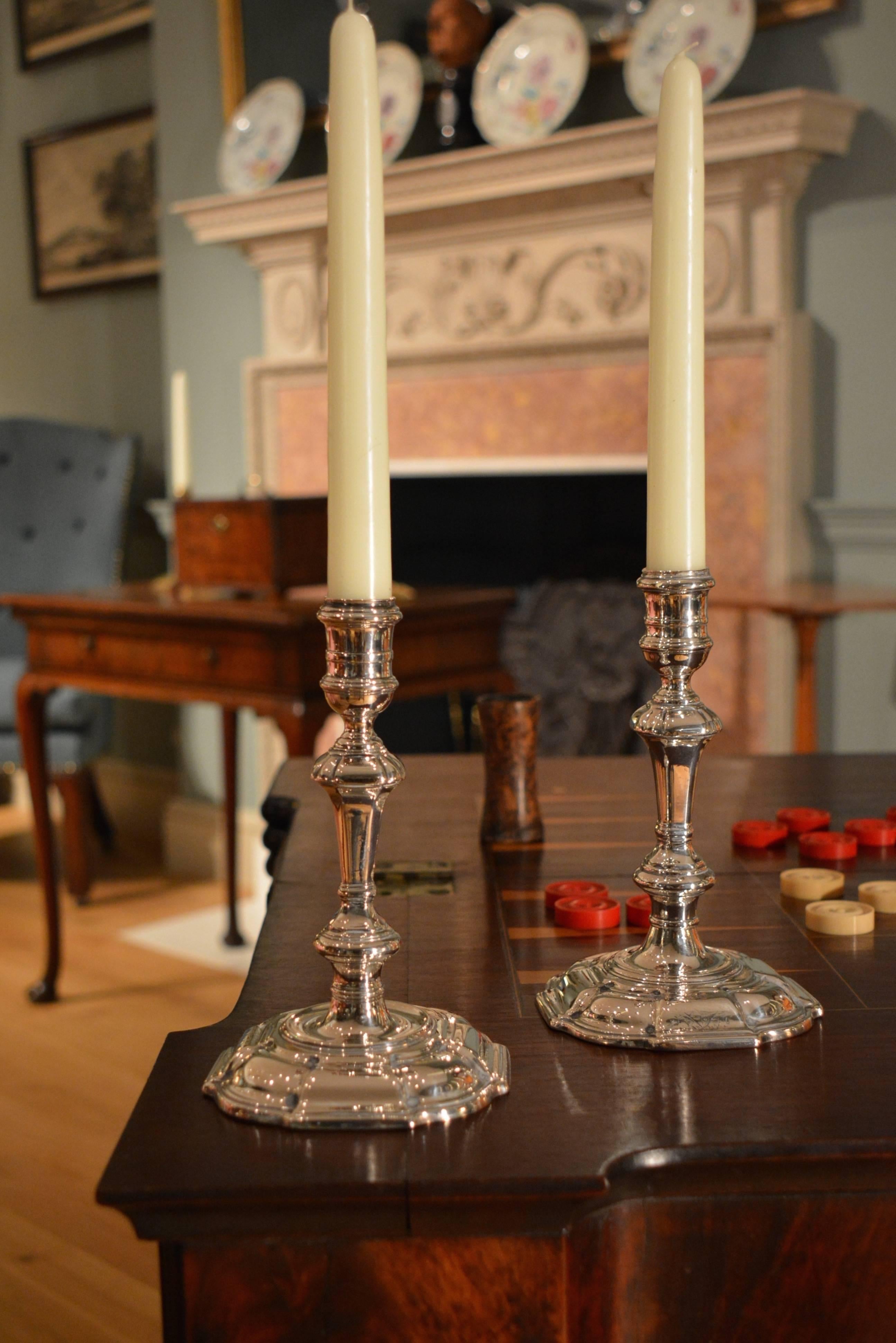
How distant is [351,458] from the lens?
2.07 feet

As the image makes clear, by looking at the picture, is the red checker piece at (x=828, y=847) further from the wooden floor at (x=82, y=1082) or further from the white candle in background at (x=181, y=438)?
the white candle in background at (x=181, y=438)

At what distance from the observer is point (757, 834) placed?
3.79 feet

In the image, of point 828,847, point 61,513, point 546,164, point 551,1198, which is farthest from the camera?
point 61,513

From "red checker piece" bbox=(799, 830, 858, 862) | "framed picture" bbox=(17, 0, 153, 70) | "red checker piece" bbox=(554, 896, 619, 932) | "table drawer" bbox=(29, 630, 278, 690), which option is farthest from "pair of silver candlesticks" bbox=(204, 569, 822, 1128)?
"framed picture" bbox=(17, 0, 153, 70)

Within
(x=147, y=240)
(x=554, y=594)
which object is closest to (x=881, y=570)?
(x=554, y=594)

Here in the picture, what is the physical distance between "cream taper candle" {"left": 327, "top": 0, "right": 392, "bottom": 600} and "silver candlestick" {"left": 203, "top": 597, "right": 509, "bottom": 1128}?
0.05 meters

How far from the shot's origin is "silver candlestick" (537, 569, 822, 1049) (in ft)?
2.42

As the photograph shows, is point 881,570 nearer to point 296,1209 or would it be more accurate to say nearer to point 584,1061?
point 584,1061

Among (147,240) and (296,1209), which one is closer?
(296,1209)

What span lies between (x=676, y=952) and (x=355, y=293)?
0.39 meters

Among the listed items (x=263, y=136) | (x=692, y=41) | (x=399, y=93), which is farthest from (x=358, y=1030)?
(x=263, y=136)

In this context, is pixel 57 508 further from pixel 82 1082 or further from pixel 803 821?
pixel 803 821

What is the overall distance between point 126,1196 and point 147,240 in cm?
429

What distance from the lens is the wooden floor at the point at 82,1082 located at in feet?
6.14
